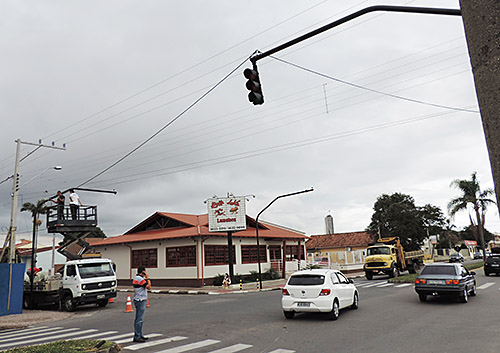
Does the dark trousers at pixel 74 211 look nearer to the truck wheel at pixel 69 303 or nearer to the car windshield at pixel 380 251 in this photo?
the truck wheel at pixel 69 303

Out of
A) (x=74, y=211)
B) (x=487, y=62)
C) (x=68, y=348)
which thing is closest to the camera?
(x=487, y=62)

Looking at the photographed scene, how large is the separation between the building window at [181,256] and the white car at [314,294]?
18634mm

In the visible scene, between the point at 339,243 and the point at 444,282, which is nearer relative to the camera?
the point at 444,282

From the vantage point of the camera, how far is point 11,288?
18328 millimetres

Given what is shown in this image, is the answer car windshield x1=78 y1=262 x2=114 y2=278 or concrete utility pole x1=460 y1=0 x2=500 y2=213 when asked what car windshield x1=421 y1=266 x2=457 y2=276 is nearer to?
car windshield x1=78 y1=262 x2=114 y2=278

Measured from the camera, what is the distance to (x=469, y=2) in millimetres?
2516

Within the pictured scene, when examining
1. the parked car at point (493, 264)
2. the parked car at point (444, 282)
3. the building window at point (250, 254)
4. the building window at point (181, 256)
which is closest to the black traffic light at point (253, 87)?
the parked car at point (444, 282)

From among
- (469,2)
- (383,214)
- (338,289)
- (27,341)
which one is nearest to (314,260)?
(383,214)

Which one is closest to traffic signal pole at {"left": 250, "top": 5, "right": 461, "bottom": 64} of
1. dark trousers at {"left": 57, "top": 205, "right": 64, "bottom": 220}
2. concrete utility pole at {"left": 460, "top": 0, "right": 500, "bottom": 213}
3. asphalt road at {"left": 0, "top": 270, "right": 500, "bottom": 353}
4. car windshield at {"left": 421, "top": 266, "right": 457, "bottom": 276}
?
concrete utility pole at {"left": 460, "top": 0, "right": 500, "bottom": 213}

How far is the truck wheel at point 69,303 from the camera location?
1927 cm

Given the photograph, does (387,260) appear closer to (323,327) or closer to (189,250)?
(189,250)

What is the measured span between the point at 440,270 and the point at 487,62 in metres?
16.1

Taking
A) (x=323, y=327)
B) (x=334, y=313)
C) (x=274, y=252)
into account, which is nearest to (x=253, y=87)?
(x=323, y=327)

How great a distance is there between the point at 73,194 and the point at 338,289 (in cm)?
1785
